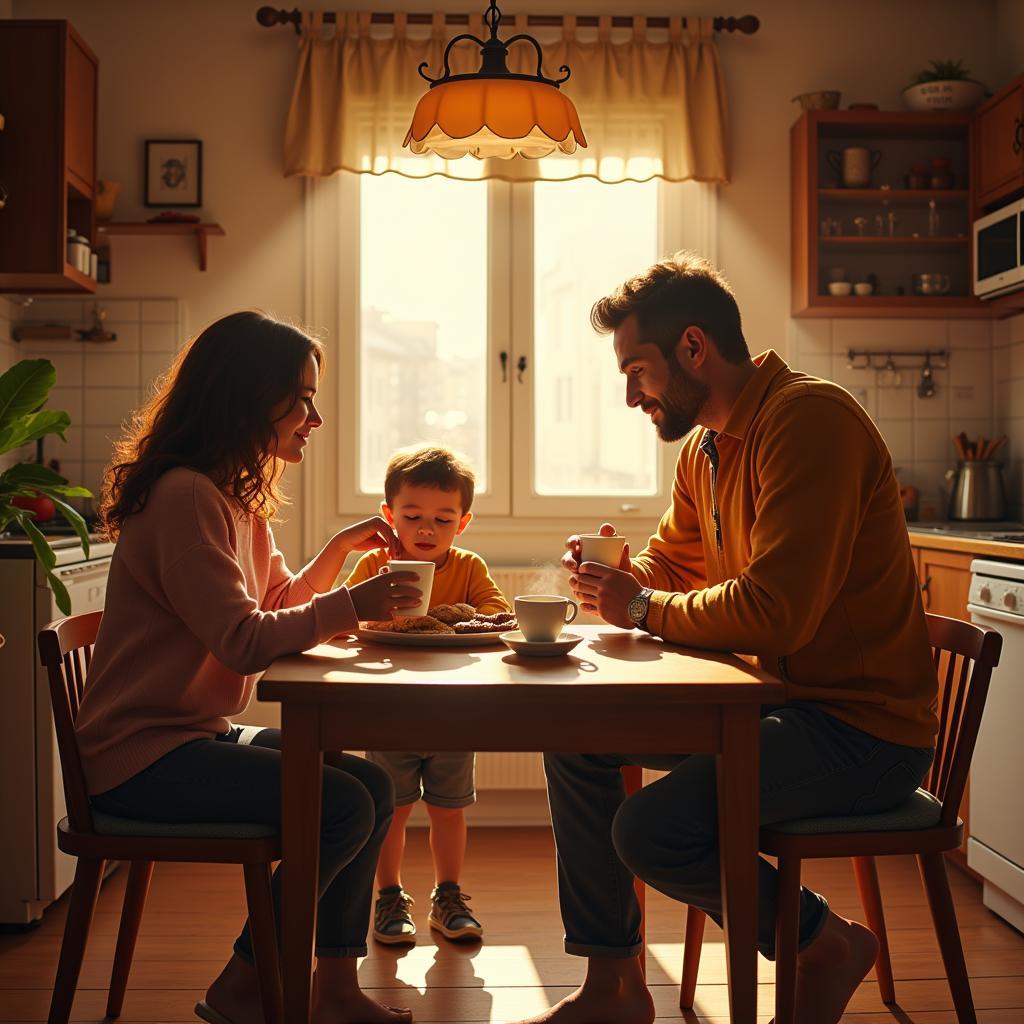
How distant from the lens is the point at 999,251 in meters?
3.40

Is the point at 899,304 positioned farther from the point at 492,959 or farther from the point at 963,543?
the point at 492,959

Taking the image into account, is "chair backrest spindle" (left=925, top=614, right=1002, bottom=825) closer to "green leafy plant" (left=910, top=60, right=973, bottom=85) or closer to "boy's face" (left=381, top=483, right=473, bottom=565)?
"boy's face" (left=381, top=483, right=473, bottom=565)

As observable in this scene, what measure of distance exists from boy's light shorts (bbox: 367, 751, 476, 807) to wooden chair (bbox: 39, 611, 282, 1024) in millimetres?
880

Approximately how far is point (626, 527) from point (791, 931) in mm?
2152

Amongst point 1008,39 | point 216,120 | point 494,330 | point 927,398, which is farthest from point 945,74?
point 216,120

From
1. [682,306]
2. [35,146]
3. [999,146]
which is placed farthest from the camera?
[999,146]

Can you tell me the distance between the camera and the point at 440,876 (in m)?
2.71

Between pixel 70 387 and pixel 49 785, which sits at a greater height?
pixel 70 387

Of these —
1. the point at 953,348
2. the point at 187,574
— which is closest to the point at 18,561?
the point at 187,574

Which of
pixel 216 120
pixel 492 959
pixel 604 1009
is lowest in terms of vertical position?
pixel 492 959

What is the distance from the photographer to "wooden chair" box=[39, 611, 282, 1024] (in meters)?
1.70

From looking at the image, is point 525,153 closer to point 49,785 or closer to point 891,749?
point 891,749

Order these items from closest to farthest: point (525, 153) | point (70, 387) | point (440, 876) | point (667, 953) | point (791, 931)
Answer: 1. point (791, 931)
2. point (525, 153)
3. point (667, 953)
4. point (440, 876)
5. point (70, 387)

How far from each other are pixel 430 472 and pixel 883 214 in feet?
7.16
